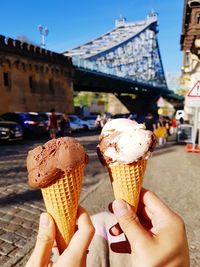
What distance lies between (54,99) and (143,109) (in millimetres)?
35098

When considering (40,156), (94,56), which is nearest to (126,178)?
(40,156)

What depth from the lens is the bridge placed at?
41.4 m

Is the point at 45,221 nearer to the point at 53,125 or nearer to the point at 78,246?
the point at 78,246

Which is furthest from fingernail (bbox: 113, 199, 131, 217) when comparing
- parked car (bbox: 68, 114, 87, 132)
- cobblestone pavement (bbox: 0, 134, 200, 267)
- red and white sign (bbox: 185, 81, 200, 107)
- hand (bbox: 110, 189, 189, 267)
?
parked car (bbox: 68, 114, 87, 132)

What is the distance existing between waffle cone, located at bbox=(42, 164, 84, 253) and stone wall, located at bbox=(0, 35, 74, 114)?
26863mm

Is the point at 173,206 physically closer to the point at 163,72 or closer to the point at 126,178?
the point at 126,178

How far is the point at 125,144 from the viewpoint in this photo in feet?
4.85

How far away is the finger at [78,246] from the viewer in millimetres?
1262

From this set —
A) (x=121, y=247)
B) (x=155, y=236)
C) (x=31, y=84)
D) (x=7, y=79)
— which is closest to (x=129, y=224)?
(x=155, y=236)

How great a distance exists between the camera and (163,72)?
7744cm

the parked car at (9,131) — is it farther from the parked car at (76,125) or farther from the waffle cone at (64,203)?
the waffle cone at (64,203)

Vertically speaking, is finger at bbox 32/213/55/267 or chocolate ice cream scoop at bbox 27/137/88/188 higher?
chocolate ice cream scoop at bbox 27/137/88/188

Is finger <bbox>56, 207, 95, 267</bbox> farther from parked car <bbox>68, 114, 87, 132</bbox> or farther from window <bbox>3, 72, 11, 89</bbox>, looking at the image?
window <bbox>3, 72, 11, 89</bbox>

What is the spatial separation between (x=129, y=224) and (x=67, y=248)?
10.1 inches
